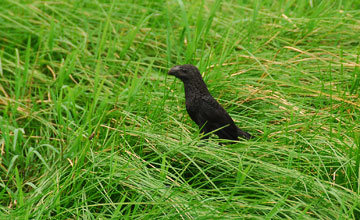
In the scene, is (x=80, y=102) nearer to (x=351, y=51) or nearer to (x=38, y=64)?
(x=38, y=64)

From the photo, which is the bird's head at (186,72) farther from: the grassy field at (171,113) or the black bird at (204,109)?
the grassy field at (171,113)

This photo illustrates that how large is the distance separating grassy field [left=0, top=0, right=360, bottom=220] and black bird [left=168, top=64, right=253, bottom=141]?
0.41ft

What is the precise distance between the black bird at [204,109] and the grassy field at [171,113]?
0.12 meters

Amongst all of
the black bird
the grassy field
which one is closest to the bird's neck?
the black bird

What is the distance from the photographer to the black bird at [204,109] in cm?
317

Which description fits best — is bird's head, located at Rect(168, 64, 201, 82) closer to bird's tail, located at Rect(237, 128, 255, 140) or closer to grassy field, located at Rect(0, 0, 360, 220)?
grassy field, located at Rect(0, 0, 360, 220)

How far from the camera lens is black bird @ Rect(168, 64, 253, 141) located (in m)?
3.17

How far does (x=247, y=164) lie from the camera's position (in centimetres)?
288

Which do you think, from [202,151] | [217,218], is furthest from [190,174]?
[217,218]

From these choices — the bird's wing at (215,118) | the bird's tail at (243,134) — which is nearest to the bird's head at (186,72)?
the bird's wing at (215,118)

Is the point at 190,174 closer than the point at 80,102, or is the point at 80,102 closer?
the point at 190,174

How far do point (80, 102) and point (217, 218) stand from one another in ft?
6.02

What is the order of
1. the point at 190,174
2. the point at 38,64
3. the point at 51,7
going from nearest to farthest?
1. the point at 190,174
2. the point at 38,64
3. the point at 51,7

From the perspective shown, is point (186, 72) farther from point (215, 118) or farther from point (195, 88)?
point (215, 118)
